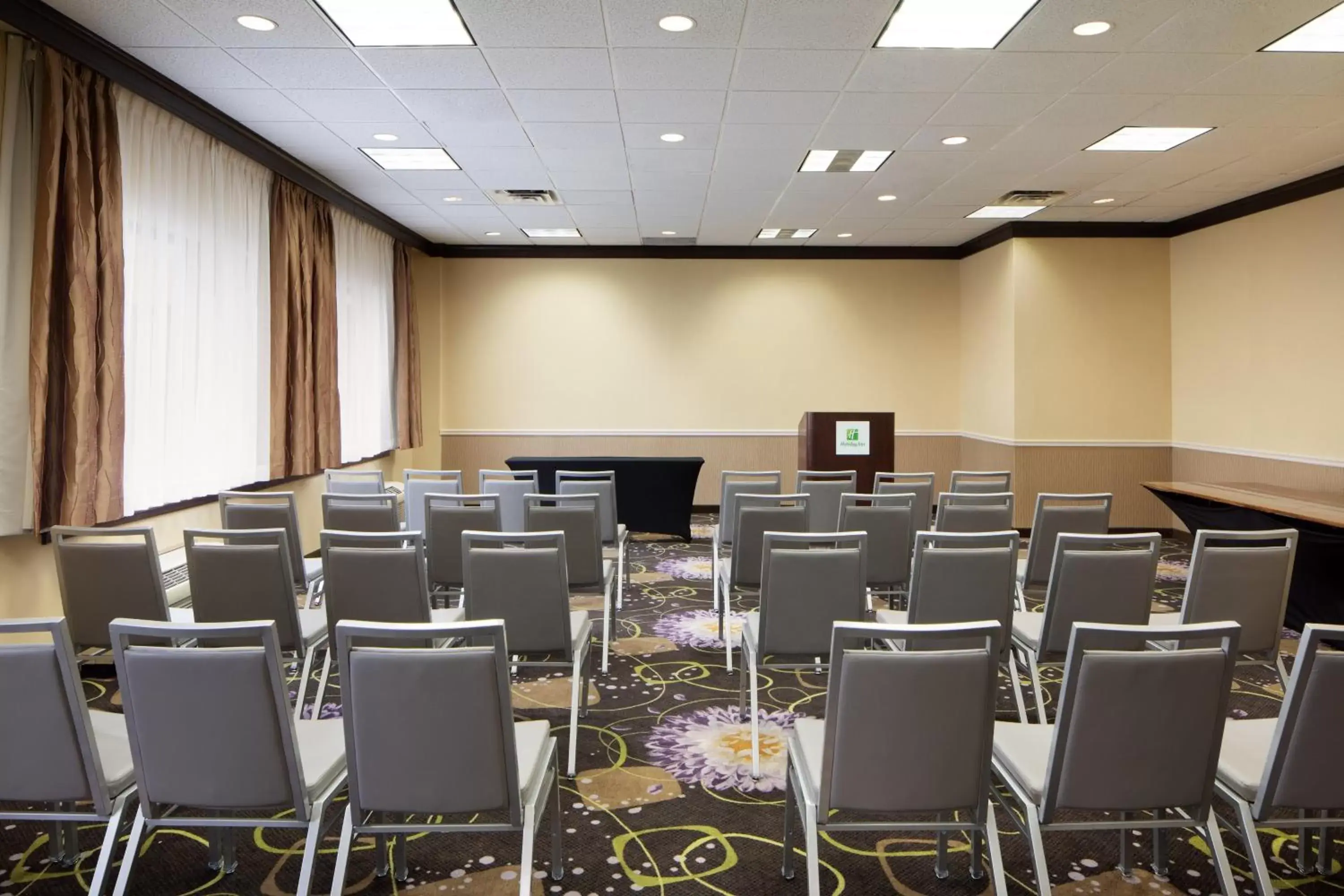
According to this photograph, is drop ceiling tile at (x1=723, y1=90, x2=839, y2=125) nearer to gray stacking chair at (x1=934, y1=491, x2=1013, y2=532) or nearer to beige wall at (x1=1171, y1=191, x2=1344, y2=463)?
gray stacking chair at (x1=934, y1=491, x2=1013, y2=532)

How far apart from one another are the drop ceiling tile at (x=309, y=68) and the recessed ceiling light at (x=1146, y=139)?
502cm

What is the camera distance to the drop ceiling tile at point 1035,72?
4734 mm

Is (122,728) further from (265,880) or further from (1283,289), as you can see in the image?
(1283,289)

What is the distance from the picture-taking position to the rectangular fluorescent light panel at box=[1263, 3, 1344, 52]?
4289mm

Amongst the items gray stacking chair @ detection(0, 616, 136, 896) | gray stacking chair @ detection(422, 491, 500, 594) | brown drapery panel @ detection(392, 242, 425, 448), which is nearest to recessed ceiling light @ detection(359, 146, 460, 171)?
brown drapery panel @ detection(392, 242, 425, 448)

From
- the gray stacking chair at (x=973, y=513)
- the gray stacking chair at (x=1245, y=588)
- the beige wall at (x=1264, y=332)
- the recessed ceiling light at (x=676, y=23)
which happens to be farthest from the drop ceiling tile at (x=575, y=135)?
the beige wall at (x=1264, y=332)

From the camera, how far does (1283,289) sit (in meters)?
7.82

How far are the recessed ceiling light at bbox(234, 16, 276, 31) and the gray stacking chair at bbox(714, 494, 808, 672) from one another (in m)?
3.35

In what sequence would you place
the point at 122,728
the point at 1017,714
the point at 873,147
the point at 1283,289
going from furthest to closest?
the point at 1283,289 < the point at 873,147 < the point at 1017,714 < the point at 122,728

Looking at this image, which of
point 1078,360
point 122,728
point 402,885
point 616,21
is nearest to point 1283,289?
point 1078,360

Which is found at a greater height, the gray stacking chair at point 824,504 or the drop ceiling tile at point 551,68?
the drop ceiling tile at point 551,68

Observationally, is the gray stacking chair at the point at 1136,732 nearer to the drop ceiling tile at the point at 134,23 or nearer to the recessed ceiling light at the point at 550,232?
the drop ceiling tile at the point at 134,23

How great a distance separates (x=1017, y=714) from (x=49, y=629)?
3772 mm

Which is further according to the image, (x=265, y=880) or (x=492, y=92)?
(x=492, y=92)
